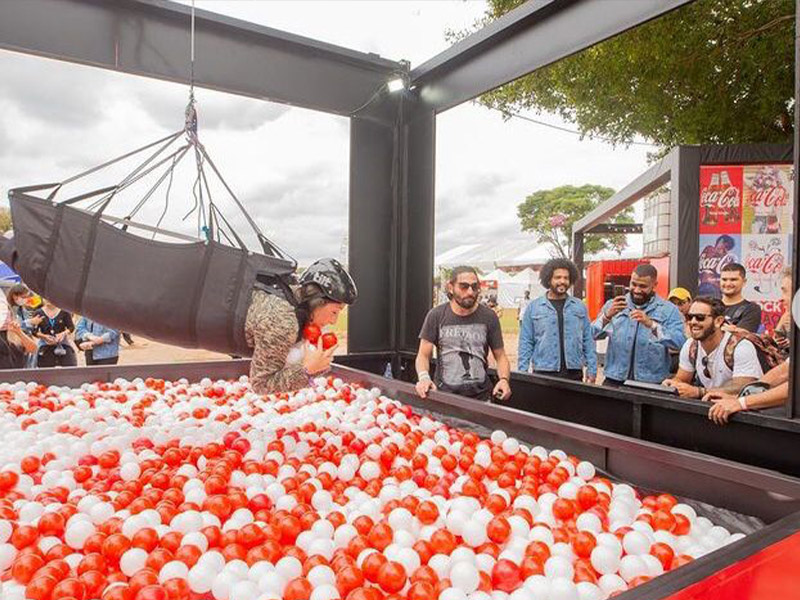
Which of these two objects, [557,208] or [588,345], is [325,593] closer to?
[588,345]

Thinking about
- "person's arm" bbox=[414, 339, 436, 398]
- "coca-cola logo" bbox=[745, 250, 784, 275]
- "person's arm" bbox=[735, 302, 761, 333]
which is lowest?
"person's arm" bbox=[414, 339, 436, 398]

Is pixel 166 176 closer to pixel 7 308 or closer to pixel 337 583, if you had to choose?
pixel 337 583

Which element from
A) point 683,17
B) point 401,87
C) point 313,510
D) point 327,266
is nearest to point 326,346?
point 327,266

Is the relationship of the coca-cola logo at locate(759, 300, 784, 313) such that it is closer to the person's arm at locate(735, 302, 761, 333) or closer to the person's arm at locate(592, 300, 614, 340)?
the person's arm at locate(592, 300, 614, 340)

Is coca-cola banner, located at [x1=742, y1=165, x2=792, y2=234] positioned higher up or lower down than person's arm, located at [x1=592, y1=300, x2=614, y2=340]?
higher up

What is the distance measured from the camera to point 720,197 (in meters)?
6.33

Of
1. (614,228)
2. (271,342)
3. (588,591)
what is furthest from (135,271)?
(614,228)

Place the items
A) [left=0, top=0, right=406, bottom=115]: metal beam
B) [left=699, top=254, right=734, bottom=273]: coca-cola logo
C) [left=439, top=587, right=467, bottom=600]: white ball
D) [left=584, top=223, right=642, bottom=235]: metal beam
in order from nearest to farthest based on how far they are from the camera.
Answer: [left=439, top=587, right=467, bottom=600]: white ball → [left=0, top=0, right=406, bottom=115]: metal beam → [left=699, top=254, right=734, bottom=273]: coca-cola logo → [left=584, top=223, right=642, bottom=235]: metal beam

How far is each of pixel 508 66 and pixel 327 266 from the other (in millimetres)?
2229

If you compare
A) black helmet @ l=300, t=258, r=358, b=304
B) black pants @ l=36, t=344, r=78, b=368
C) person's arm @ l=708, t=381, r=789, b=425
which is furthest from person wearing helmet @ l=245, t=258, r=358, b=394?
black pants @ l=36, t=344, r=78, b=368

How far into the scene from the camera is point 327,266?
8.32ft

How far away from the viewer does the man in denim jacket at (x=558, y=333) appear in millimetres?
3906

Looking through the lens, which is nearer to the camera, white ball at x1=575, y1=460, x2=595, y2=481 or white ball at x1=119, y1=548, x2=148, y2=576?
white ball at x1=119, y1=548, x2=148, y2=576

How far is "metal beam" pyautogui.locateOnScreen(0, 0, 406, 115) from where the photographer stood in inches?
137
